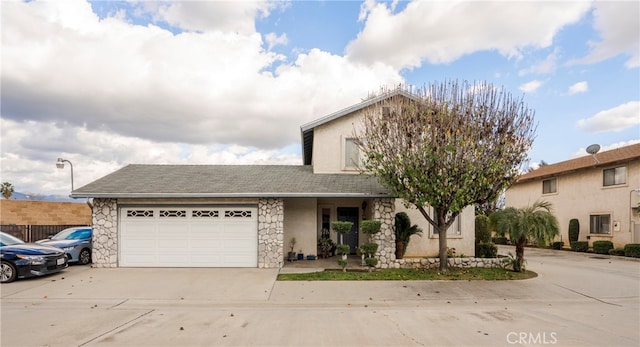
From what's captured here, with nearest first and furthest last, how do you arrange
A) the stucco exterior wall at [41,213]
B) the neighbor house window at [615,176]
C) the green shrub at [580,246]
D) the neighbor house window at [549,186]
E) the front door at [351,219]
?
the front door at [351,219], the neighbor house window at [615,176], the stucco exterior wall at [41,213], the green shrub at [580,246], the neighbor house window at [549,186]

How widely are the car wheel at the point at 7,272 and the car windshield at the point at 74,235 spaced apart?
407cm

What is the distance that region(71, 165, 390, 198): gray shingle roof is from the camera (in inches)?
526

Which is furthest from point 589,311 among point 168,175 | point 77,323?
point 168,175

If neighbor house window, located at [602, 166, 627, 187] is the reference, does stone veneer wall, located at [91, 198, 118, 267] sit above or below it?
below

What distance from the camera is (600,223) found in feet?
72.2

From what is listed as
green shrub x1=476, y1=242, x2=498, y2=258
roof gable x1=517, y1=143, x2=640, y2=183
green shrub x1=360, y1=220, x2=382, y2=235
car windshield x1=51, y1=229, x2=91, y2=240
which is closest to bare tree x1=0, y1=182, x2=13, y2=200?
car windshield x1=51, y1=229, x2=91, y2=240

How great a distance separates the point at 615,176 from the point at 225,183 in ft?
68.6

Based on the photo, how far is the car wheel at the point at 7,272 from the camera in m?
11.3

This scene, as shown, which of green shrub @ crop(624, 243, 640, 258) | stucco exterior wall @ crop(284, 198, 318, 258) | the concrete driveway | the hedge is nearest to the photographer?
the concrete driveway

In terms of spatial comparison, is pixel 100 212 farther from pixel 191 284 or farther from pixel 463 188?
pixel 463 188

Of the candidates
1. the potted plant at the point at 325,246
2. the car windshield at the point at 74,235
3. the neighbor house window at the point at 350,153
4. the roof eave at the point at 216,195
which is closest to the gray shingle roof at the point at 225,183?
the roof eave at the point at 216,195

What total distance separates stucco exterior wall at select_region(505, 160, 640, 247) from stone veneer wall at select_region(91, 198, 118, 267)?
24.3 m

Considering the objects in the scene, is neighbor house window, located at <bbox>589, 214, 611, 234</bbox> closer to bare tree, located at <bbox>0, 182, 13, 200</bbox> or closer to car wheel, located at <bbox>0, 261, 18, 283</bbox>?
car wheel, located at <bbox>0, 261, 18, 283</bbox>

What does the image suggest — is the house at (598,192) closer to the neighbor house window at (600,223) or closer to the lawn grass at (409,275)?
the neighbor house window at (600,223)
